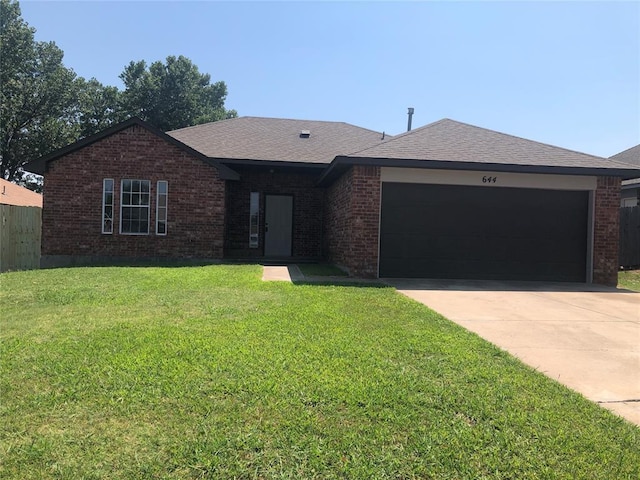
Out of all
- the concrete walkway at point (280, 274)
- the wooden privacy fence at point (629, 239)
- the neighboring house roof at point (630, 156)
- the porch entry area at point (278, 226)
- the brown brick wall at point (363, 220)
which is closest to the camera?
the concrete walkway at point (280, 274)

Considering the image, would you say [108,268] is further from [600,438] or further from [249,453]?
[600,438]

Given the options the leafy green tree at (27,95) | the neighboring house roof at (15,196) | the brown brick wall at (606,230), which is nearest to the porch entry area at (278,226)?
the brown brick wall at (606,230)

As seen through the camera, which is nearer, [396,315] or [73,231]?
[396,315]

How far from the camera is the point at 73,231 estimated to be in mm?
12883

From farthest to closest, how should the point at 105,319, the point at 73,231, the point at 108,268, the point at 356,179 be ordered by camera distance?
1. the point at 73,231
2. the point at 108,268
3. the point at 356,179
4. the point at 105,319

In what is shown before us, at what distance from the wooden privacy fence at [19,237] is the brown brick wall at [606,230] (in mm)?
15412

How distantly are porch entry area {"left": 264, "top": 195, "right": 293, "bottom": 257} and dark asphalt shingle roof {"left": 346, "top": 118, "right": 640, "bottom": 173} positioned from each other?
5.19 meters

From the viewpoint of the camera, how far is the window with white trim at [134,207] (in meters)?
12.9

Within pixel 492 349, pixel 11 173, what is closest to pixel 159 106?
pixel 11 173

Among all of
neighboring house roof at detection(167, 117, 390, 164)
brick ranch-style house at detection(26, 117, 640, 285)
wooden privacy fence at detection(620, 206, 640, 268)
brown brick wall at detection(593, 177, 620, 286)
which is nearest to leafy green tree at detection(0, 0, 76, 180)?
neighboring house roof at detection(167, 117, 390, 164)

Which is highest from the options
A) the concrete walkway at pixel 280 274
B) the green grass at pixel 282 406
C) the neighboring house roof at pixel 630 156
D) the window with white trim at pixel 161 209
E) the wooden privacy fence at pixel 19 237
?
the neighboring house roof at pixel 630 156

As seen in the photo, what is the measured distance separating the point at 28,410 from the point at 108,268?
8.74 metres

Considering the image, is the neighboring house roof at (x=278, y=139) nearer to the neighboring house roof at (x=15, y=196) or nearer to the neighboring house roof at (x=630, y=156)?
the neighboring house roof at (x=15, y=196)

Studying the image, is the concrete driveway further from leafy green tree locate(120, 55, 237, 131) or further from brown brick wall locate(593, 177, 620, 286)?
leafy green tree locate(120, 55, 237, 131)
